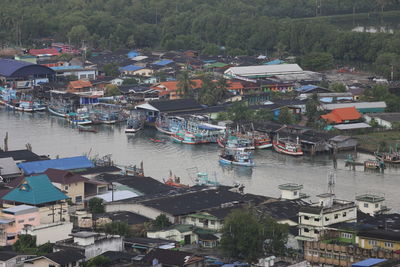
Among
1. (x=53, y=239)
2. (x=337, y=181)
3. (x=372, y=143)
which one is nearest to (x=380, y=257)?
(x=53, y=239)

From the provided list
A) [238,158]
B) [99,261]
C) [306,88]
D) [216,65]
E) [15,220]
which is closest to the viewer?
[99,261]

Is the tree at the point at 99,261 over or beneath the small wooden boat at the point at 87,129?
over

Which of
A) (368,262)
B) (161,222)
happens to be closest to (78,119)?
(161,222)

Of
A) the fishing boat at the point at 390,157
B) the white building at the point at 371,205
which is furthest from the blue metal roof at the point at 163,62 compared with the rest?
the white building at the point at 371,205

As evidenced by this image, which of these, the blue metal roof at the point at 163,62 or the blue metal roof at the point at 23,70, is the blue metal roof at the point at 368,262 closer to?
the blue metal roof at the point at 23,70

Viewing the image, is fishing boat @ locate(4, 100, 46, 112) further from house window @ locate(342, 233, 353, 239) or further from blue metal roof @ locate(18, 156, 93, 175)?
house window @ locate(342, 233, 353, 239)

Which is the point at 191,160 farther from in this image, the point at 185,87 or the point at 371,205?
the point at 185,87
